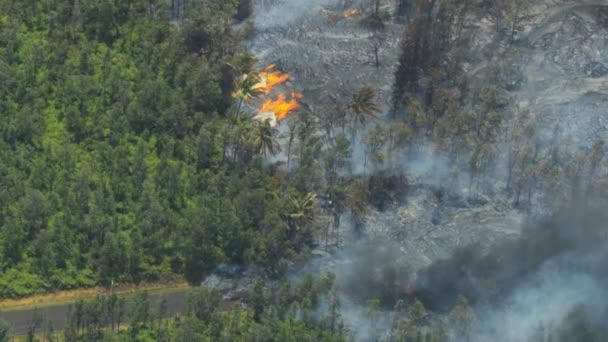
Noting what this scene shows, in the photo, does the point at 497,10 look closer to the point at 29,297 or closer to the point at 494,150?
the point at 494,150

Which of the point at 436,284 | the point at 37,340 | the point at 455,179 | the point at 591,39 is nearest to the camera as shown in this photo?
the point at 37,340

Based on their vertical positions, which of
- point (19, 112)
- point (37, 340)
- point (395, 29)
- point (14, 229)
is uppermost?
point (395, 29)

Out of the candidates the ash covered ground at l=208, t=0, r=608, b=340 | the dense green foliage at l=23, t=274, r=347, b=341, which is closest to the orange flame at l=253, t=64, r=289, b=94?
the ash covered ground at l=208, t=0, r=608, b=340

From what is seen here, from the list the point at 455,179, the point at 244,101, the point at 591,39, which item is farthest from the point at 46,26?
the point at 591,39

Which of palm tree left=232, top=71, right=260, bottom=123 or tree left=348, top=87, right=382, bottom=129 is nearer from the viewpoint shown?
tree left=348, top=87, right=382, bottom=129

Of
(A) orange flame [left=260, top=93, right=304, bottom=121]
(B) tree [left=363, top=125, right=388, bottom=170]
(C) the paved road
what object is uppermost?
(A) orange flame [left=260, top=93, right=304, bottom=121]

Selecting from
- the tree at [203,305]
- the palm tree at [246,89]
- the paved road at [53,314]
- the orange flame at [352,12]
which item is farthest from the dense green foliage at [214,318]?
the orange flame at [352,12]

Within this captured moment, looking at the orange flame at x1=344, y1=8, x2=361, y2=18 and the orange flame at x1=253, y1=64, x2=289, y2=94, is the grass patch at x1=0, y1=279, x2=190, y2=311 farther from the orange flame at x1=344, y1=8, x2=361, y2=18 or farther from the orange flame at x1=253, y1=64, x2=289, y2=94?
the orange flame at x1=344, y1=8, x2=361, y2=18

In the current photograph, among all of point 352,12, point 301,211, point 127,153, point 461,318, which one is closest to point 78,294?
point 127,153
